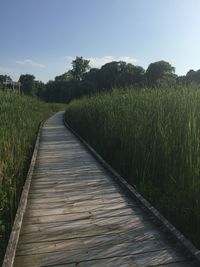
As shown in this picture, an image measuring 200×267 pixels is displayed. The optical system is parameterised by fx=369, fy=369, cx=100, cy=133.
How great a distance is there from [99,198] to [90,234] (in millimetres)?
1143

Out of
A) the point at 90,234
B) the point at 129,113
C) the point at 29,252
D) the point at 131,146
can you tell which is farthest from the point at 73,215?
the point at 129,113

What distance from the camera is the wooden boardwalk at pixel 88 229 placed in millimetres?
2879

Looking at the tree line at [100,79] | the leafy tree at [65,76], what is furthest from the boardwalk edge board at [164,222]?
the leafy tree at [65,76]

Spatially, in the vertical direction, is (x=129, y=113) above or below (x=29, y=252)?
above

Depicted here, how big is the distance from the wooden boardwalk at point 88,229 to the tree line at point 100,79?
4.92 metres

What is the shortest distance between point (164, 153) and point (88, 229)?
157cm

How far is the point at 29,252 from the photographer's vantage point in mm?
3018

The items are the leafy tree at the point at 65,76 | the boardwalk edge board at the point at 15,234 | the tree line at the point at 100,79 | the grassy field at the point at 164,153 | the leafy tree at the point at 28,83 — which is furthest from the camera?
the leafy tree at the point at 65,76

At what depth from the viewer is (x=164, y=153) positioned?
4.58 metres

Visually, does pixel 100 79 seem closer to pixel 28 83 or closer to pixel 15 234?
pixel 28 83

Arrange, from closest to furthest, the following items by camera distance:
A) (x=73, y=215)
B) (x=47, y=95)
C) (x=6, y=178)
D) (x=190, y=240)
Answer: (x=190, y=240) → (x=73, y=215) → (x=6, y=178) → (x=47, y=95)

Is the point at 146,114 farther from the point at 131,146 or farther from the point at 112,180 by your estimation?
the point at 112,180

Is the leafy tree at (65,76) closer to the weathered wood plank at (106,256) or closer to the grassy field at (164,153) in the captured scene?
the grassy field at (164,153)

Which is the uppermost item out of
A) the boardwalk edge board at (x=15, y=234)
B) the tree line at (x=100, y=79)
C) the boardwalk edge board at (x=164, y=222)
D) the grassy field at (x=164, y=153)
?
the tree line at (x=100, y=79)
